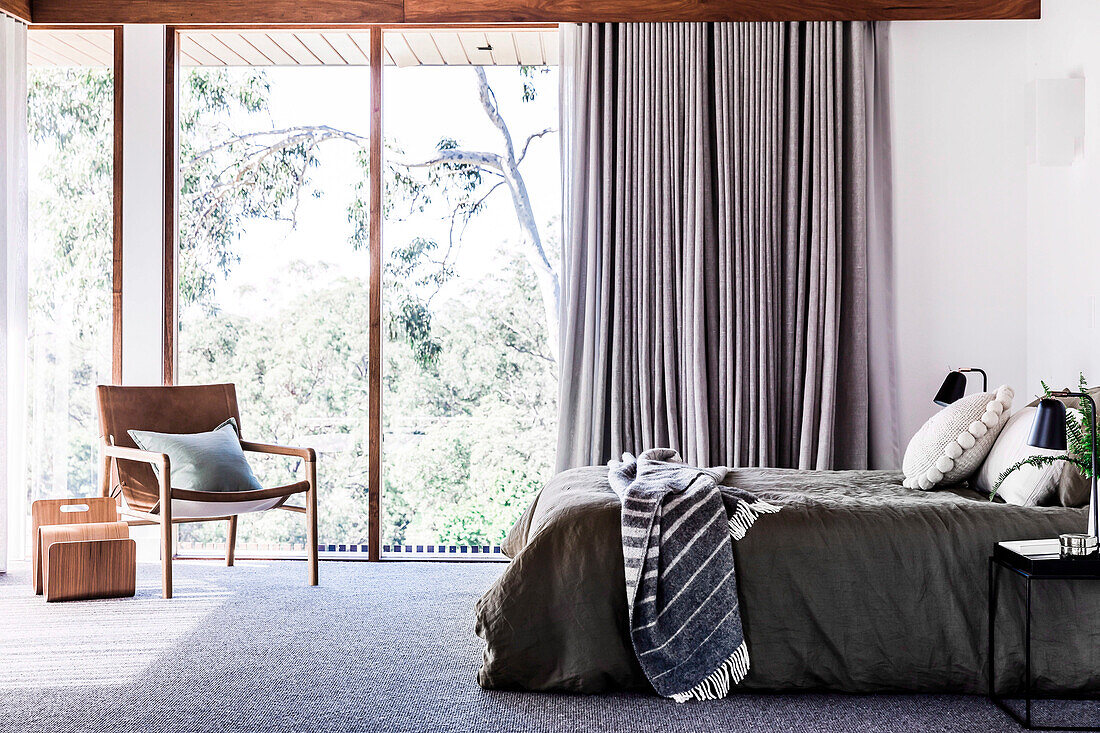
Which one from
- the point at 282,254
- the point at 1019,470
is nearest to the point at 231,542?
the point at 282,254

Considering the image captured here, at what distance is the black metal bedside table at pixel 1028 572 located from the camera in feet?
7.41

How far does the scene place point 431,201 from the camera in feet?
14.6

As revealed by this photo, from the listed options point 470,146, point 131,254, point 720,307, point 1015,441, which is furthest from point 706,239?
point 131,254

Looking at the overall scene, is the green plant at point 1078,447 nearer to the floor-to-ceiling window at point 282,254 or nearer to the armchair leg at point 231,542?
the floor-to-ceiling window at point 282,254

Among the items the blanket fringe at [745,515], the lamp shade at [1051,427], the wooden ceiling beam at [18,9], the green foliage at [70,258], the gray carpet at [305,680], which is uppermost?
the wooden ceiling beam at [18,9]

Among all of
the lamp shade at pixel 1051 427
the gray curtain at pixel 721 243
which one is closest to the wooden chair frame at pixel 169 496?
the gray curtain at pixel 721 243

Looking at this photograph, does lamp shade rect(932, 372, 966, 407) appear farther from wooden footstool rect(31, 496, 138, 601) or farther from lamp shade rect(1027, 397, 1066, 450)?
wooden footstool rect(31, 496, 138, 601)

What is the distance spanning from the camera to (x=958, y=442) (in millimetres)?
2957

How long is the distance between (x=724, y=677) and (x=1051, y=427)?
1.03 metres

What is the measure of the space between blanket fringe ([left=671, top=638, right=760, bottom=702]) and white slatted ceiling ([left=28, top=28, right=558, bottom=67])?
9.87ft

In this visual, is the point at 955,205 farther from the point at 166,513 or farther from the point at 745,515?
the point at 166,513

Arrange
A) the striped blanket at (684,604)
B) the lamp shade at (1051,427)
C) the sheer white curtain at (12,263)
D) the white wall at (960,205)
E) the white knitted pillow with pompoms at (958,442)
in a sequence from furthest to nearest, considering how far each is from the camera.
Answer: the white wall at (960,205), the sheer white curtain at (12,263), the white knitted pillow with pompoms at (958,442), the striped blanket at (684,604), the lamp shade at (1051,427)

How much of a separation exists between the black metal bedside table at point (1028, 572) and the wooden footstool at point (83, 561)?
3.02 metres

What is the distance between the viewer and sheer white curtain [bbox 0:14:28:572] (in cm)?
414
